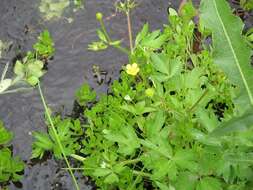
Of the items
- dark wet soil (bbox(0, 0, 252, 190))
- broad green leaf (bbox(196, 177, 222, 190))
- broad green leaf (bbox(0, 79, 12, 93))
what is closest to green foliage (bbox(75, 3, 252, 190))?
broad green leaf (bbox(196, 177, 222, 190))

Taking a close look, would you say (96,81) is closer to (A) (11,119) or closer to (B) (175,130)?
(A) (11,119)

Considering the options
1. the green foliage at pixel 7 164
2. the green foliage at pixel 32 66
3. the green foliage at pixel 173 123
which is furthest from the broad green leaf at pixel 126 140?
the green foliage at pixel 32 66

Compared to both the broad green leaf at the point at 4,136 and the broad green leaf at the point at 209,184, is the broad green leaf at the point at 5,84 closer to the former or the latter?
the broad green leaf at the point at 4,136

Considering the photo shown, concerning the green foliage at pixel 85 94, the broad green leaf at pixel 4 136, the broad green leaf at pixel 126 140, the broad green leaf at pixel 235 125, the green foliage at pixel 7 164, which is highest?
the broad green leaf at pixel 235 125

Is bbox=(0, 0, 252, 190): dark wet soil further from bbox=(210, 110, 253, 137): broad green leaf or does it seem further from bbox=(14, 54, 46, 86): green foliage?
bbox=(210, 110, 253, 137): broad green leaf

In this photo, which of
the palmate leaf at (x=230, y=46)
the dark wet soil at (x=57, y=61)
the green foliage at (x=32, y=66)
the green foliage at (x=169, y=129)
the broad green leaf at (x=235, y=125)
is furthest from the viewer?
the green foliage at (x=32, y=66)

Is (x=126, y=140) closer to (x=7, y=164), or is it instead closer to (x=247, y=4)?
(x=7, y=164)

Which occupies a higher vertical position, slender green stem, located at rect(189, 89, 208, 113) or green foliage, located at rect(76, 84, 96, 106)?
slender green stem, located at rect(189, 89, 208, 113)
